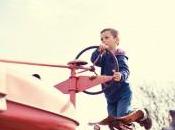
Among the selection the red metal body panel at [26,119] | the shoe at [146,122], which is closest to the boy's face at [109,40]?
the shoe at [146,122]

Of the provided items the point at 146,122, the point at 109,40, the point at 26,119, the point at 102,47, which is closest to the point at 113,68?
the point at 109,40

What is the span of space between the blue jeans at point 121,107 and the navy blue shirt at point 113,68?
4cm

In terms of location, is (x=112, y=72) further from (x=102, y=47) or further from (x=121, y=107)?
(x=102, y=47)

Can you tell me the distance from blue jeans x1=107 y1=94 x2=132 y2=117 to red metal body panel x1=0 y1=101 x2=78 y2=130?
4.61 m

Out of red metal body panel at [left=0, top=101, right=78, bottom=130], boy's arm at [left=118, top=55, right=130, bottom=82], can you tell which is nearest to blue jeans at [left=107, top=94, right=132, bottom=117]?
boy's arm at [left=118, top=55, right=130, bottom=82]

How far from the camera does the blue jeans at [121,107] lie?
20.8 feet

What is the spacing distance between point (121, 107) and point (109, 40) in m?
0.81

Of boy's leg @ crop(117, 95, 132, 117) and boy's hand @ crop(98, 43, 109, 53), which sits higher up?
boy's hand @ crop(98, 43, 109, 53)

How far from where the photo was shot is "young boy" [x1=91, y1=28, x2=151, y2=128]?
247 inches

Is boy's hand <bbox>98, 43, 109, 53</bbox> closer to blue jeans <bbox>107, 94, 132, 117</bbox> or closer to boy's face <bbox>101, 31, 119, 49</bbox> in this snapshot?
boy's face <bbox>101, 31, 119, 49</bbox>

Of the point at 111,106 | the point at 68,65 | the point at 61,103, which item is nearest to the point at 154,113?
the point at 111,106

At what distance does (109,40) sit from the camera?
632cm

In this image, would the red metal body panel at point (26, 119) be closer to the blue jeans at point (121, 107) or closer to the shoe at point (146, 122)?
the shoe at point (146, 122)

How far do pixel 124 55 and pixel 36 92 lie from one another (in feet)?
15.7
